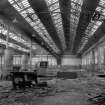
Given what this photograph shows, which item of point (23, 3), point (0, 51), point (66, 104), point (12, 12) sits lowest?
point (66, 104)

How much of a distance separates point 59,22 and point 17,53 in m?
29.5

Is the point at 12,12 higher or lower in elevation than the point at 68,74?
higher

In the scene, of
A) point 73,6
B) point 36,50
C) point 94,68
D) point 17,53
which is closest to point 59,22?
point 73,6

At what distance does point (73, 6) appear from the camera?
15.6 m

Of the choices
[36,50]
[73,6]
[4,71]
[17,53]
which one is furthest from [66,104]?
[17,53]

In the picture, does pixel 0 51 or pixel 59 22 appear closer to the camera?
pixel 59 22

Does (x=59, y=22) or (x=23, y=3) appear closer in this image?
(x=23, y=3)

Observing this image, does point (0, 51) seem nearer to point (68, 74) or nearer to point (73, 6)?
point (68, 74)

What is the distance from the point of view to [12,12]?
13195 mm

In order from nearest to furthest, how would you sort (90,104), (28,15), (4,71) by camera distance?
(90,104) → (28,15) → (4,71)

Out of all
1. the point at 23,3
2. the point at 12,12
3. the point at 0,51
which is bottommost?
the point at 0,51

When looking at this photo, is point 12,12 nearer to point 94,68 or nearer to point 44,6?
point 44,6

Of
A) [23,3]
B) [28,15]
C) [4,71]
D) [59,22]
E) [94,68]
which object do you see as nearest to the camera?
[23,3]

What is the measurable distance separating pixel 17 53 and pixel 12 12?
1418 inches
